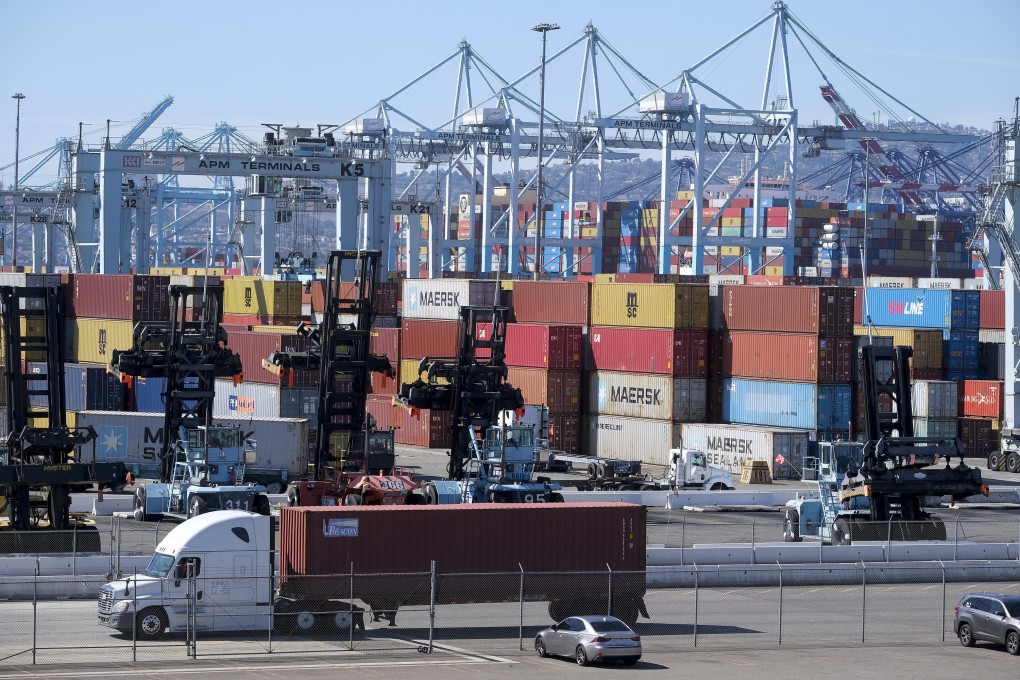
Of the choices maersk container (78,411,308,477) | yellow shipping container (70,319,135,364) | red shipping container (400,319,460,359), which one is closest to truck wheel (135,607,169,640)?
maersk container (78,411,308,477)

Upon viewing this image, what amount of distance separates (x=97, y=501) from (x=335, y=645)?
73.0ft

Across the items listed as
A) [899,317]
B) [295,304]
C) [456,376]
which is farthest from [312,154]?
[456,376]

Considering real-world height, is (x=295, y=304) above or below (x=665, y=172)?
below

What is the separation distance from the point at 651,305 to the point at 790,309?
623 centimetres

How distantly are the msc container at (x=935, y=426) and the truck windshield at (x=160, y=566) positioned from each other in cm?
4296

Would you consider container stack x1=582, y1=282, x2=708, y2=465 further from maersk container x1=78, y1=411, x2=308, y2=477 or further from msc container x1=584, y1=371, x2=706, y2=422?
maersk container x1=78, y1=411, x2=308, y2=477

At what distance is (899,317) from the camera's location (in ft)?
249

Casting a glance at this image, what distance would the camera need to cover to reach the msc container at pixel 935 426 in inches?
2579

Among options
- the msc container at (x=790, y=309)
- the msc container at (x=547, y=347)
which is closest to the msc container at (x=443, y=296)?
the msc container at (x=547, y=347)

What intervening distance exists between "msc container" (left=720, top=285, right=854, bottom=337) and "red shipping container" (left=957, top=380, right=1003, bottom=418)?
10.3 meters

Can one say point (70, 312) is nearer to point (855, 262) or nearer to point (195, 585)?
point (195, 585)

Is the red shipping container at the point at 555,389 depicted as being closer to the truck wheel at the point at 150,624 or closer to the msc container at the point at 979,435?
the msc container at the point at 979,435

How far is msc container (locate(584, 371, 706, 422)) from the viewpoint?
64.4 m

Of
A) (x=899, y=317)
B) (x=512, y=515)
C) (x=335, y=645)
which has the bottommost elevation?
(x=335, y=645)
